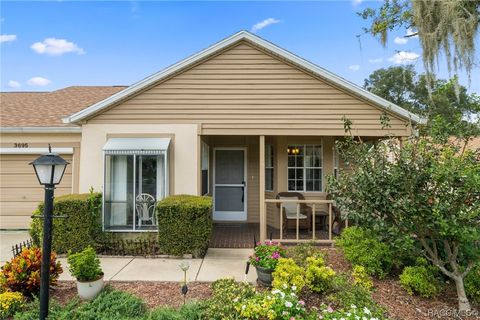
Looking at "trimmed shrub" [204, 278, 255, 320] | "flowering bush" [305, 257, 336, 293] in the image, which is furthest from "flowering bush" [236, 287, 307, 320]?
"flowering bush" [305, 257, 336, 293]

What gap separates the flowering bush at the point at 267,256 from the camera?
168 inches

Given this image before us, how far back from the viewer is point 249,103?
6852 mm

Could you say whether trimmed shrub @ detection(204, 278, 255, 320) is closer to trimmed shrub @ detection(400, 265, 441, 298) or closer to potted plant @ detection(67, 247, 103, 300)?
potted plant @ detection(67, 247, 103, 300)

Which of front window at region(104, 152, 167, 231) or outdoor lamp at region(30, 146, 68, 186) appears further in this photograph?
front window at region(104, 152, 167, 231)

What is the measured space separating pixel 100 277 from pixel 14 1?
33.5 ft

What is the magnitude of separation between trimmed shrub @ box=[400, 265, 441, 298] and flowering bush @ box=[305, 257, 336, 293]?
1.13 meters

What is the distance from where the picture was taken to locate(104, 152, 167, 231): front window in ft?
21.8

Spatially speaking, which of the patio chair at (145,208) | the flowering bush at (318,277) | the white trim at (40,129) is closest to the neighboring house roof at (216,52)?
the white trim at (40,129)

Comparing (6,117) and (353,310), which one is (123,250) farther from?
(6,117)

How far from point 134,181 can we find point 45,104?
243 inches

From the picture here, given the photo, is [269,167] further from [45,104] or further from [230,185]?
[45,104]

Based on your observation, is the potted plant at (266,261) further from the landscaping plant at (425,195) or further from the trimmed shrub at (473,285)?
the trimmed shrub at (473,285)

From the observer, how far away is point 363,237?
4.85 m

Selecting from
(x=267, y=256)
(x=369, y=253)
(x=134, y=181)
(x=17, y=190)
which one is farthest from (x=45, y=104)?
(x=369, y=253)
